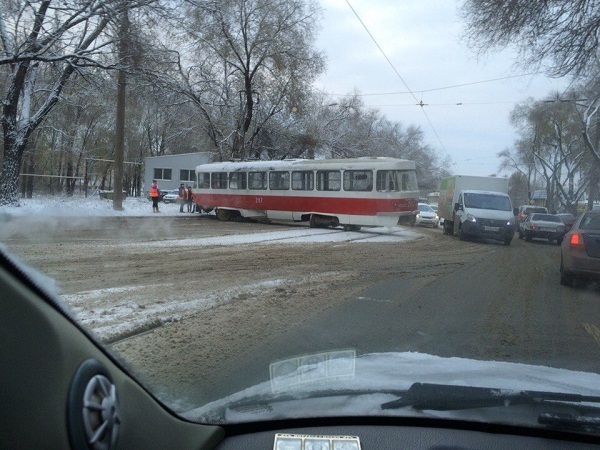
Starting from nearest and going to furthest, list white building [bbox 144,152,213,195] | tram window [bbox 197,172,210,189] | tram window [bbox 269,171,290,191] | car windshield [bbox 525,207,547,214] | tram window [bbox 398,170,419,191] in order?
tram window [bbox 398,170,419,191], tram window [bbox 269,171,290,191], tram window [bbox 197,172,210,189], car windshield [bbox 525,207,547,214], white building [bbox 144,152,213,195]

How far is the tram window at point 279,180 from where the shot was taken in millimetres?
24938

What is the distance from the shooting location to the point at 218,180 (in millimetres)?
Answer: 28328

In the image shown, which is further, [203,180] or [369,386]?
[203,180]

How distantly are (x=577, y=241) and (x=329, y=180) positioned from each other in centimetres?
1436

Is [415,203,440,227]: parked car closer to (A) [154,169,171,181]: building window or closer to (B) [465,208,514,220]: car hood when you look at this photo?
(B) [465,208,514,220]: car hood

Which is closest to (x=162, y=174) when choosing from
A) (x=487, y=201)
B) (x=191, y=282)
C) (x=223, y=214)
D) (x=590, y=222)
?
(x=223, y=214)

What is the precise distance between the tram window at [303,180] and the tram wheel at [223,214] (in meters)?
4.93

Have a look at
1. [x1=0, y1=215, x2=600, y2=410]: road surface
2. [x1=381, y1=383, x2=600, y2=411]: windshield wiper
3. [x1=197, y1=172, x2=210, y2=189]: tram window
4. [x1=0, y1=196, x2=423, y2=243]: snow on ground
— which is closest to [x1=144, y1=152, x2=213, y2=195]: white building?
[x1=197, y1=172, x2=210, y2=189]: tram window

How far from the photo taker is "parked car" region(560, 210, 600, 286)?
928 cm

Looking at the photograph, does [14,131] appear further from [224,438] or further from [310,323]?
[224,438]

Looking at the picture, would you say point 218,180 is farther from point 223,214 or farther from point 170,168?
point 170,168

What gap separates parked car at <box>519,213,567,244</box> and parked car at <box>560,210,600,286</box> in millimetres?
17557

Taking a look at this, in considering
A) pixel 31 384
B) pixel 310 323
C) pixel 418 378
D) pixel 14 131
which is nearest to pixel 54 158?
pixel 14 131

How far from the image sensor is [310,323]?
6391mm
